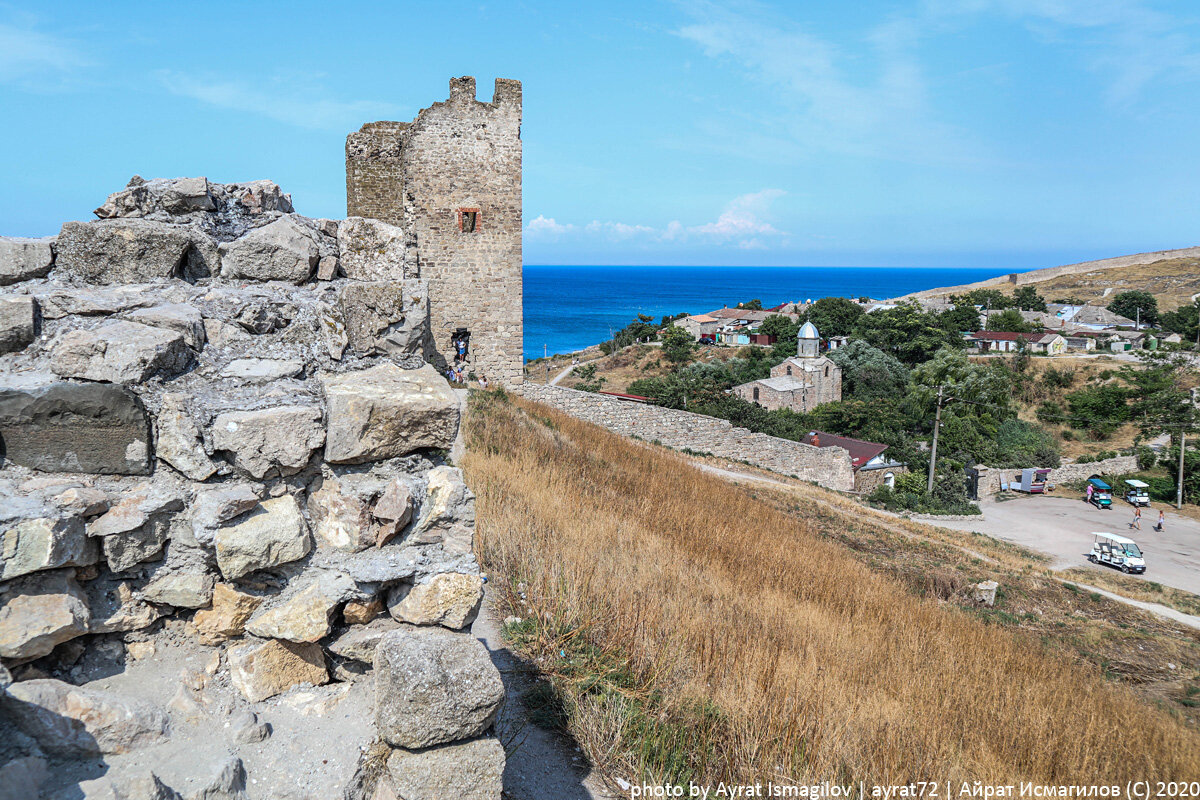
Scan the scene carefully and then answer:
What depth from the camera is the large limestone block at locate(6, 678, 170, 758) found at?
1933 mm

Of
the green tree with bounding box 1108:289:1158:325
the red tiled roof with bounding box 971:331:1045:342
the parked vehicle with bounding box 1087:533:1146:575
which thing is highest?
the green tree with bounding box 1108:289:1158:325

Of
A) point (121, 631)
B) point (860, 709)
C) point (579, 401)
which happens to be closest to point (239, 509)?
point (121, 631)

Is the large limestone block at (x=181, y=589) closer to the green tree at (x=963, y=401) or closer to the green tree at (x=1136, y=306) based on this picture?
the green tree at (x=963, y=401)

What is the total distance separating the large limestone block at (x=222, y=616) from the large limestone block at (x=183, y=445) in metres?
0.42

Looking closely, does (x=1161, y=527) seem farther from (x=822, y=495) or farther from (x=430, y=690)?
(x=430, y=690)

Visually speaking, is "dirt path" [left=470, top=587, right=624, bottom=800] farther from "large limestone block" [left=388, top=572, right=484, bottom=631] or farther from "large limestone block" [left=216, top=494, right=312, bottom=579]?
"large limestone block" [left=216, top=494, right=312, bottom=579]

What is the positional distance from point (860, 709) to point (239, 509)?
3.47 meters

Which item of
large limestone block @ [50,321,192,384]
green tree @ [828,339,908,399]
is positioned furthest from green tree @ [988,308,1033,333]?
large limestone block @ [50,321,192,384]

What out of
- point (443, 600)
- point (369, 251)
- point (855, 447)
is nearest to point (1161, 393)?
point (855, 447)

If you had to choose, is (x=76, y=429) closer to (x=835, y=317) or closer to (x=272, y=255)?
(x=272, y=255)

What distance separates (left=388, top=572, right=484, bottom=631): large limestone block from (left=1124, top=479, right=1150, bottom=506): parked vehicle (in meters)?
37.4

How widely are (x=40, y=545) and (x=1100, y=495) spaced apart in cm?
3738

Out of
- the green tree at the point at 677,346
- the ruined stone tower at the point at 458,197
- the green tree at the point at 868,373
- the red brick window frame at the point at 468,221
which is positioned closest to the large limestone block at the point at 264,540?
the ruined stone tower at the point at 458,197

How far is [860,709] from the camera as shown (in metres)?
3.98
